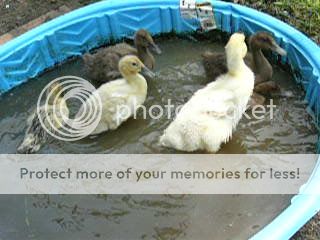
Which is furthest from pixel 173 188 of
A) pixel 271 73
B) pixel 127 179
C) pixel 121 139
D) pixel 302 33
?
pixel 302 33

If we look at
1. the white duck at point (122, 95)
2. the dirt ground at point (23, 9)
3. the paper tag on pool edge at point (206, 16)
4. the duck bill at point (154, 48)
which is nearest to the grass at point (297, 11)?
the paper tag on pool edge at point (206, 16)

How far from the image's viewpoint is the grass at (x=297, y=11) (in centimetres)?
457

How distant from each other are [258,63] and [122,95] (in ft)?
3.34

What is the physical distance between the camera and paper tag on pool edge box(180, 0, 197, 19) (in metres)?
4.51

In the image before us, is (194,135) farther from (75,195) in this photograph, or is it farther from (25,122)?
(25,122)

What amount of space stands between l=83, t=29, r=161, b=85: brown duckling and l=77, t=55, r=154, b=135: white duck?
0.85 feet

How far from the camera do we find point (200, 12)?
4543mm

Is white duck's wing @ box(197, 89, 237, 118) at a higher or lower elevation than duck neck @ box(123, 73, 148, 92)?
lower

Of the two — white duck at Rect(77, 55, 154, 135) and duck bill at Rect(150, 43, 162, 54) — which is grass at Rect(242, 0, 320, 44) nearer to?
duck bill at Rect(150, 43, 162, 54)

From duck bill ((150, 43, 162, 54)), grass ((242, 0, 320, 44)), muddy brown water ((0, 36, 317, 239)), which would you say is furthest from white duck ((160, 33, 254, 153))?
grass ((242, 0, 320, 44))

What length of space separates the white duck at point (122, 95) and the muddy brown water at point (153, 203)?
120mm

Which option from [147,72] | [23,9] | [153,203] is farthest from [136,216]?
[23,9]

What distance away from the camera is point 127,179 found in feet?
12.0

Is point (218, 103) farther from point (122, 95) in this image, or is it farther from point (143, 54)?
point (143, 54)
